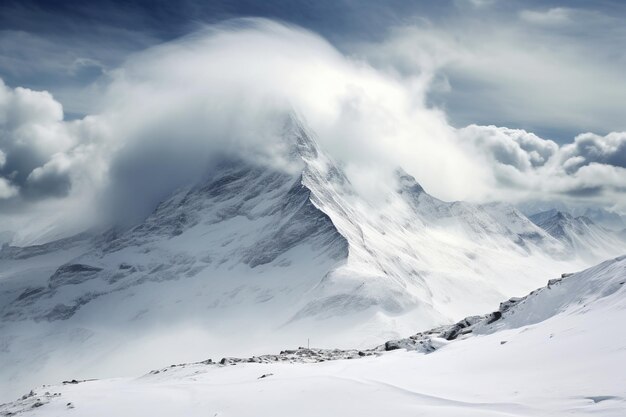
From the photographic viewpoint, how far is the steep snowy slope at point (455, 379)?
20844mm

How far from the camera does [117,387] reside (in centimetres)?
3912

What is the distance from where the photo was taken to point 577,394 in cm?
1958

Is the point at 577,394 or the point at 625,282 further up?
the point at 625,282

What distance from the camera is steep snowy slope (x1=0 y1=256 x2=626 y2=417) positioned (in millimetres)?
20844

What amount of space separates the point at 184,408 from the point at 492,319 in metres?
23.3

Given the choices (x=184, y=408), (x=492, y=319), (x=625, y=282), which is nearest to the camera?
(x=184, y=408)

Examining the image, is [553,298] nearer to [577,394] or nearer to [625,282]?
[625,282]

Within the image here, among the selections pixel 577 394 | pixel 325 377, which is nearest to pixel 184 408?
pixel 325 377

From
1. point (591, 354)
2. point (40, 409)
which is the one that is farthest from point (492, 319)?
point (40, 409)

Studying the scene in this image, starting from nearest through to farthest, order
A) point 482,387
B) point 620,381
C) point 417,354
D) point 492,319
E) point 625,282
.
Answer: point 620,381 → point 482,387 → point 625,282 → point 417,354 → point 492,319

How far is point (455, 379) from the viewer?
26.0 m

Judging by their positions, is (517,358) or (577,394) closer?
(577,394)

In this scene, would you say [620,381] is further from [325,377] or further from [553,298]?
[553,298]

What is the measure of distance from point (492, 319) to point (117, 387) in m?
26.1
